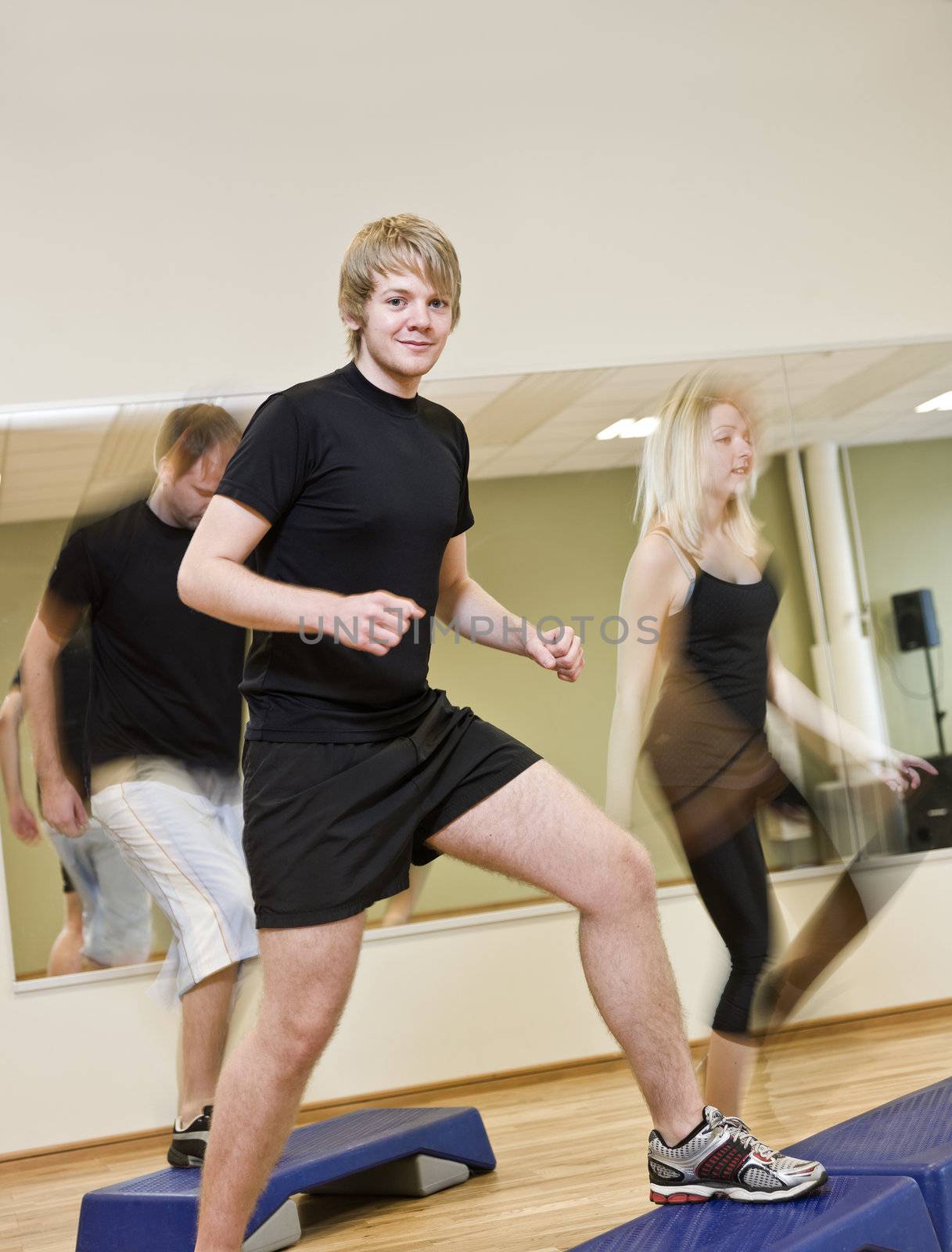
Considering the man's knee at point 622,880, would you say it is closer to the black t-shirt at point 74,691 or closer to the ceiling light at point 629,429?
the black t-shirt at point 74,691

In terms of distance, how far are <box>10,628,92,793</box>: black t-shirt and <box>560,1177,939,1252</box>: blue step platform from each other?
2.15 metres

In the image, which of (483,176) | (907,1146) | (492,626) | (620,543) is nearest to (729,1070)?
(907,1146)

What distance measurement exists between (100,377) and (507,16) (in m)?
1.66

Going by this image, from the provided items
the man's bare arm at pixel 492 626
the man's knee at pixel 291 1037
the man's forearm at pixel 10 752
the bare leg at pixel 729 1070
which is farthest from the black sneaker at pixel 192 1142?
the man's forearm at pixel 10 752

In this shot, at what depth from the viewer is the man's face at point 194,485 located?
272 cm

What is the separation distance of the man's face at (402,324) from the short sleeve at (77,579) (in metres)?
1.16

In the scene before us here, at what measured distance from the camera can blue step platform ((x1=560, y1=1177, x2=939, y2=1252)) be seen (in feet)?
5.07

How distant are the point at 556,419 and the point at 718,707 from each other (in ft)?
5.43

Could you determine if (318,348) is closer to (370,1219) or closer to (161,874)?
(161,874)

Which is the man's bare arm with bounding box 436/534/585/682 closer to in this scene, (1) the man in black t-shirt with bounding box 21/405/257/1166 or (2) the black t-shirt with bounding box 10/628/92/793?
(1) the man in black t-shirt with bounding box 21/405/257/1166

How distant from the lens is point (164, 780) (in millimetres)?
2703

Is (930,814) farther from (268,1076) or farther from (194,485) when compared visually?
(268,1076)

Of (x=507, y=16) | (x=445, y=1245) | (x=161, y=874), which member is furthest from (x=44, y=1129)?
(x=507, y=16)

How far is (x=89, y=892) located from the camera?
3471 millimetres
